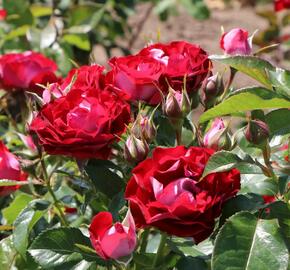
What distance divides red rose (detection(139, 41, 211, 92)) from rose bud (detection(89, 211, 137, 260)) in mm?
239

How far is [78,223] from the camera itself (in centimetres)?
136

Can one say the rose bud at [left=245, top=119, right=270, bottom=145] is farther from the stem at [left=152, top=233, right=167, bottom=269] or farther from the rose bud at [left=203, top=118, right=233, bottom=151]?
the stem at [left=152, top=233, right=167, bottom=269]

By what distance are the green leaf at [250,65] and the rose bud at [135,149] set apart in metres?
0.14

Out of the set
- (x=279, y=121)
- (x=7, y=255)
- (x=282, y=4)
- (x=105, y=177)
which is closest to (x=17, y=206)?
(x=7, y=255)

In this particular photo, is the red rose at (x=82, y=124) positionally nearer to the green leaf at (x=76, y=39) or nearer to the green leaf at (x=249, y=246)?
the green leaf at (x=249, y=246)

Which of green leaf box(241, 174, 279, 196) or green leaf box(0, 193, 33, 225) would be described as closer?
green leaf box(241, 174, 279, 196)

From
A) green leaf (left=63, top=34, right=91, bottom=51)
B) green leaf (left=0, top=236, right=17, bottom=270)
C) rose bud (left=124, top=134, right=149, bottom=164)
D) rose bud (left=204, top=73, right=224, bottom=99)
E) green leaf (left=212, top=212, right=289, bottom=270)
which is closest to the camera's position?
green leaf (left=212, top=212, right=289, bottom=270)

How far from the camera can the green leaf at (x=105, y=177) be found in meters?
1.15

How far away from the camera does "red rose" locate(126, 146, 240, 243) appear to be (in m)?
0.96

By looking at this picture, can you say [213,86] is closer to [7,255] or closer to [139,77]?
[139,77]

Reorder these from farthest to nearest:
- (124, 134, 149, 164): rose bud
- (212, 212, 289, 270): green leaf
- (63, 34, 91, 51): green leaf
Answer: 1. (63, 34, 91, 51): green leaf
2. (124, 134, 149, 164): rose bud
3. (212, 212, 289, 270): green leaf

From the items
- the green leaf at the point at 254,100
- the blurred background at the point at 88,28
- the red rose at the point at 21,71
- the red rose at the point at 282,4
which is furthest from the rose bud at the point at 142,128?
the red rose at the point at 282,4

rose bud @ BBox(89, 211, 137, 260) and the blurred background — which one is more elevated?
rose bud @ BBox(89, 211, 137, 260)

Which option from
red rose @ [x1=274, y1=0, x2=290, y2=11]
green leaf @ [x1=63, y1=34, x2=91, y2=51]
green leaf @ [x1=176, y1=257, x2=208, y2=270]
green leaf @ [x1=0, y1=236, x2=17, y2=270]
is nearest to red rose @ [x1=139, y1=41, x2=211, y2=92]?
green leaf @ [x1=176, y1=257, x2=208, y2=270]
